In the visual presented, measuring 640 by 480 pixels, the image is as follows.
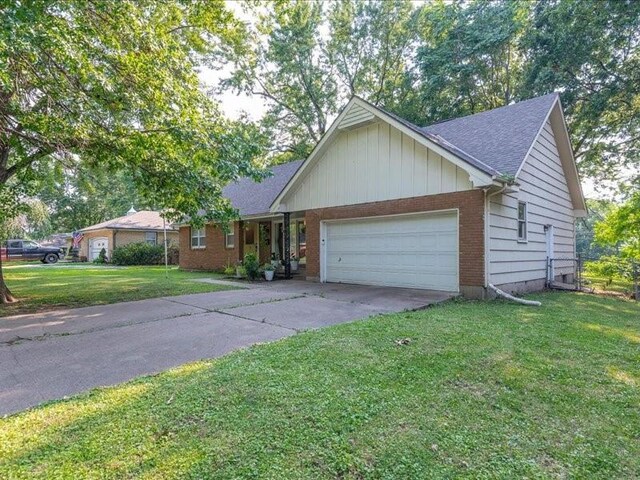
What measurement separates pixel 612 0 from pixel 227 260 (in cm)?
1803

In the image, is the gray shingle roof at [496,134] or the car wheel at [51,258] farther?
the car wheel at [51,258]

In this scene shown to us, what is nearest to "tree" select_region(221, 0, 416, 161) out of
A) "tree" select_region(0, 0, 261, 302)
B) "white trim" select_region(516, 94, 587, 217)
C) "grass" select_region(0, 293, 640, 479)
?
"white trim" select_region(516, 94, 587, 217)

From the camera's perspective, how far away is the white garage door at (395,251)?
9508 millimetres

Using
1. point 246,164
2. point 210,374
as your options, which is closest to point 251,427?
point 210,374

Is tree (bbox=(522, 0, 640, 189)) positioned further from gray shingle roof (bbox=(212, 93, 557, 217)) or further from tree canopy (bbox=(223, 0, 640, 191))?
gray shingle roof (bbox=(212, 93, 557, 217))

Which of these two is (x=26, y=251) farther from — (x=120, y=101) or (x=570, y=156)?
(x=570, y=156)

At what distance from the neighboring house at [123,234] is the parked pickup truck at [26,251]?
2.70 meters

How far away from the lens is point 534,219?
1086 centimetres

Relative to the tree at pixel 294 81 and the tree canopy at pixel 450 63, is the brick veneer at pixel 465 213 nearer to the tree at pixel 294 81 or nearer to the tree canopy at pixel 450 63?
the tree canopy at pixel 450 63

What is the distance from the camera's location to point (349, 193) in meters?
11.5

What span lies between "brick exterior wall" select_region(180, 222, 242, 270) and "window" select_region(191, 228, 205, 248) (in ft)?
0.62

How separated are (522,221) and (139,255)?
73.9 feet

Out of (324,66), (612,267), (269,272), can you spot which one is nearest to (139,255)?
(269,272)

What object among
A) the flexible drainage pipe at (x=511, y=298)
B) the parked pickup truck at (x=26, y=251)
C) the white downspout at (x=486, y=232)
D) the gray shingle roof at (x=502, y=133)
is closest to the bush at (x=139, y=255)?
the parked pickup truck at (x=26, y=251)
